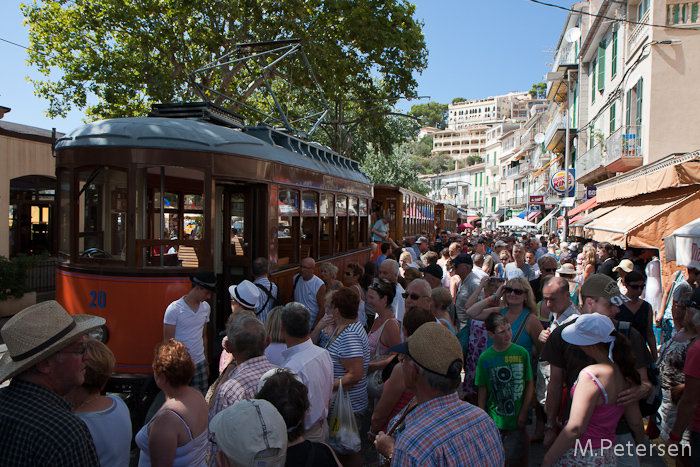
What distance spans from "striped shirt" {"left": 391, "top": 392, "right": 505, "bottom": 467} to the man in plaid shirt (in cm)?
120

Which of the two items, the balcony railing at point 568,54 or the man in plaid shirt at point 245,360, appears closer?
the man in plaid shirt at point 245,360

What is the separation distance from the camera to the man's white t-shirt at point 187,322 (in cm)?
475

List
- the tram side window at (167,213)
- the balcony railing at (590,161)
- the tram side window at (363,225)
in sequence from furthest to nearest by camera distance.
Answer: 1. the balcony railing at (590,161)
2. the tram side window at (363,225)
3. the tram side window at (167,213)

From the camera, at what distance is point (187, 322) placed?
15.7 feet

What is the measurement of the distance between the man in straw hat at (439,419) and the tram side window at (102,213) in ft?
13.8

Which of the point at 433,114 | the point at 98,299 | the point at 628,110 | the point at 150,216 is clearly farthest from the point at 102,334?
the point at 433,114

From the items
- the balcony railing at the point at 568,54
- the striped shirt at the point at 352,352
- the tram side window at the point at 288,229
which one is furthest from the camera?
the balcony railing at the point at 568,54

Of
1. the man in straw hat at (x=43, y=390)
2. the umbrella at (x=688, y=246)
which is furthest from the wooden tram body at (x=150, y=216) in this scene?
the umbrella at (x=688, y=246)

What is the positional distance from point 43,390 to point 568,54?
35.0 metres

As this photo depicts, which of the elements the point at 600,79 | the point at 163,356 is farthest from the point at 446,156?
the point at 163,356

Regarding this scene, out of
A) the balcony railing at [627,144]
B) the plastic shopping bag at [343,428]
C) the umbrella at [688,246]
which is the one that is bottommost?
the plastic shopping bag at [343,428]

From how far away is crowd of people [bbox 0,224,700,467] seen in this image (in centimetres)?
219

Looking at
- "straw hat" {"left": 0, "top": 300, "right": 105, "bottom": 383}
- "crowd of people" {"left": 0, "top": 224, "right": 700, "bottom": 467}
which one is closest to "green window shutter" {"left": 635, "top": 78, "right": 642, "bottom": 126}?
"crowd of people" {"left": 0, "top": 224, "right": 700, "bottom": 467}

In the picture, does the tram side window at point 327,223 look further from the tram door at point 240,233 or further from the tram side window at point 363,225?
the tram side window at point 363,225
